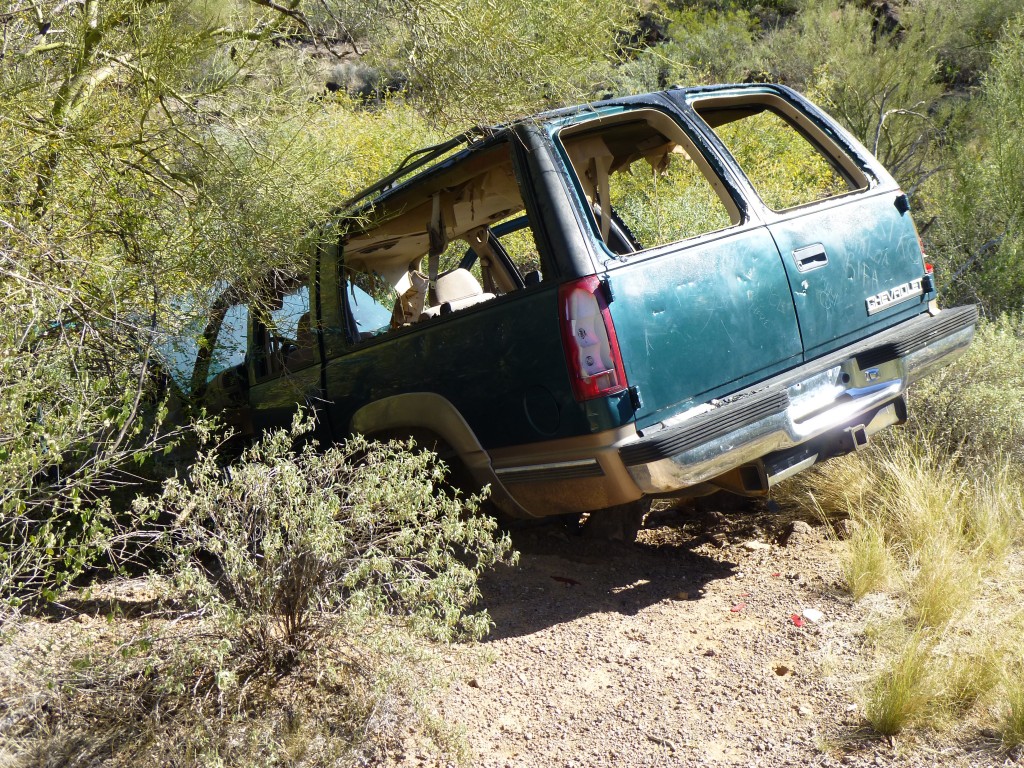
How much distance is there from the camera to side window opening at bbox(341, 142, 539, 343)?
449 cm

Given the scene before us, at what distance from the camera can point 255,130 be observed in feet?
16.9

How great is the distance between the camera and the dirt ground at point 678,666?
2805 mm

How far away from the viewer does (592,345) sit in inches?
131

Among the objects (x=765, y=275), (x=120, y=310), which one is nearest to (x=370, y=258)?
(x=120, y=310)

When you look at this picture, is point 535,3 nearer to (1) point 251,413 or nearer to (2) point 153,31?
(2) point 153,31

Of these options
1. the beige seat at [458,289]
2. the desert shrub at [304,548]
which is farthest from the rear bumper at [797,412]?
the beige seat at [458,289]

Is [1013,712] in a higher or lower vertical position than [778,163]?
lower

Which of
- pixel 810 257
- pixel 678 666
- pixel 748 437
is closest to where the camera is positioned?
pixel 678 666

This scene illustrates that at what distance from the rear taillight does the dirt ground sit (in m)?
1.03

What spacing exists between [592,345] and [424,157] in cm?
145

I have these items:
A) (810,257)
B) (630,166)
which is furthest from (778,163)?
(810,257)

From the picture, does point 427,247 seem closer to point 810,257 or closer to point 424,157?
point 424,157

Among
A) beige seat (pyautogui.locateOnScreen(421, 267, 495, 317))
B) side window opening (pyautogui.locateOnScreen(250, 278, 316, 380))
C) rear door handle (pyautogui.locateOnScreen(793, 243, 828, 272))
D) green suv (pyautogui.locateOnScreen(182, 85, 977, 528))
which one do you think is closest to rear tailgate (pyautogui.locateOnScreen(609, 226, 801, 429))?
green suv (pyautogui.locateOnScreen(182, 85, 977, 528))

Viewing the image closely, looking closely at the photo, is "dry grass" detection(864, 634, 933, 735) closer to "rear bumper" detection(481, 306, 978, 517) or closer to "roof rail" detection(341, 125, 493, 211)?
"rear bumper" detection(481, 306, 978, 517)
